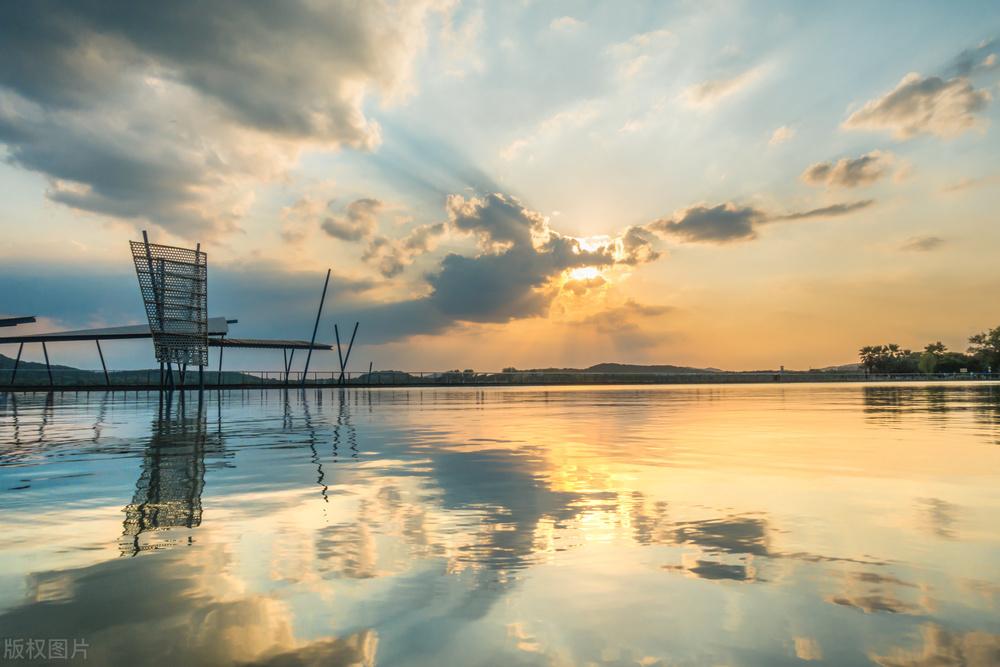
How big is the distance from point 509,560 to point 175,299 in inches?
2152

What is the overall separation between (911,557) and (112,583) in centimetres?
732

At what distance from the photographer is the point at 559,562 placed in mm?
5738

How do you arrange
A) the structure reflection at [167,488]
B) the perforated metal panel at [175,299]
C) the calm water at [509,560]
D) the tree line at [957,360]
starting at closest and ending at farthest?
the calm water at [509,560] → the structure reflection at [167,488] → the perforated metal panel at [175,299] → the tree line at [957,360]

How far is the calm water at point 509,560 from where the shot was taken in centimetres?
407

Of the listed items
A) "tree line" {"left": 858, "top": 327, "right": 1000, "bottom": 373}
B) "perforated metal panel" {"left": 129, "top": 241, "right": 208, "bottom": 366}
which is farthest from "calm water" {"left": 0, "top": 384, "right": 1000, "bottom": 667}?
"tree line" {"left": 858, "top": 327, "right": 1000, "bottom": 373}

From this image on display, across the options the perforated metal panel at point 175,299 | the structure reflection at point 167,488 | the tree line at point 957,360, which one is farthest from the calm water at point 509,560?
the tree line at point 957,360

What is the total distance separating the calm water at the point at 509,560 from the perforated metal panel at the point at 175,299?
142 feet

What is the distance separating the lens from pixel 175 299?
52.5 m

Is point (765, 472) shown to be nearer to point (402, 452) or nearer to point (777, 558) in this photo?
point (777, 558)

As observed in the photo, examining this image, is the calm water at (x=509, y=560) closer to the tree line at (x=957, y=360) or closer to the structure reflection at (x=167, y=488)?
the structure reflection at (x=167, y=488)

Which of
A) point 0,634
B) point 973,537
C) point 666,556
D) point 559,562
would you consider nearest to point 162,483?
point 0,634

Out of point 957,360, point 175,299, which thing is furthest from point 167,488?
point 957,360

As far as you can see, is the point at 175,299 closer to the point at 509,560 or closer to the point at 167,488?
the point at 167,488

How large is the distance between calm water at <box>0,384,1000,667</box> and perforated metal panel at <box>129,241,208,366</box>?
4313 centimetres
